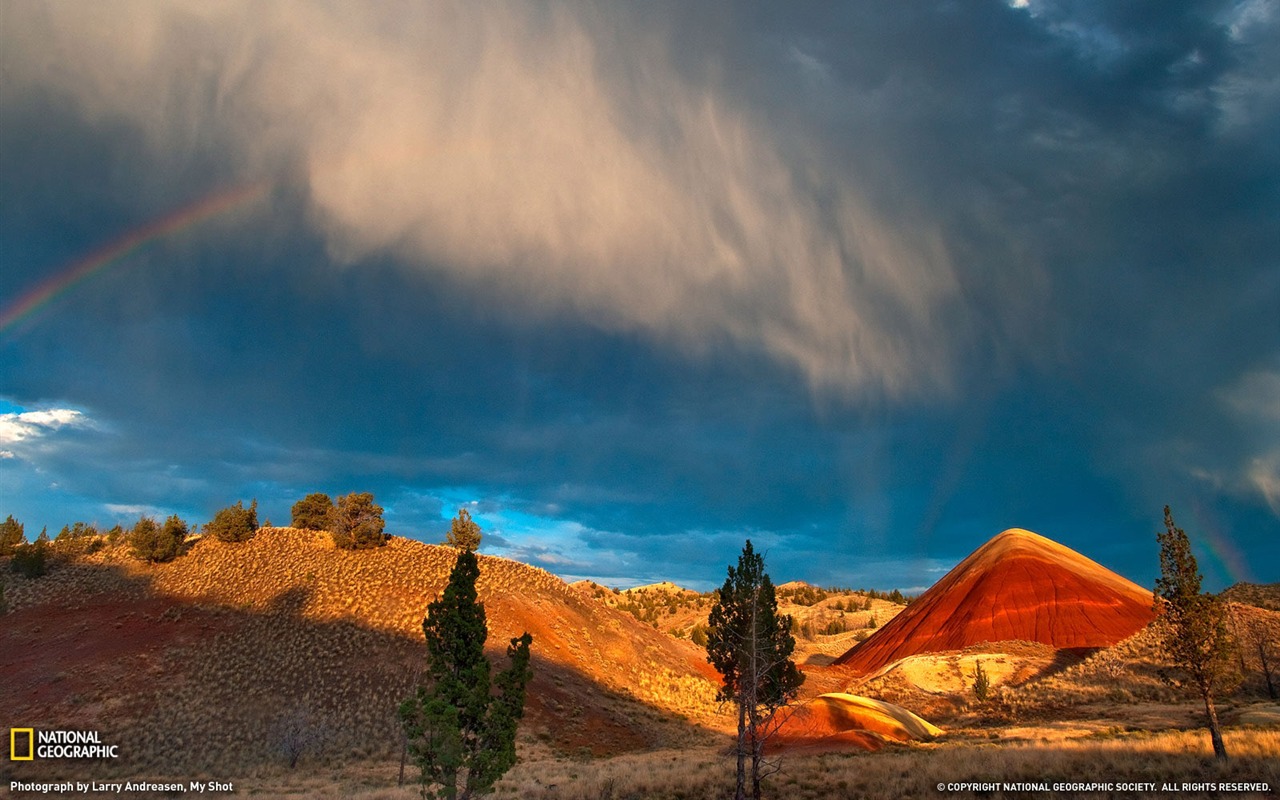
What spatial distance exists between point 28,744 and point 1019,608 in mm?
110356

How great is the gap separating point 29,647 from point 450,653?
5662cm

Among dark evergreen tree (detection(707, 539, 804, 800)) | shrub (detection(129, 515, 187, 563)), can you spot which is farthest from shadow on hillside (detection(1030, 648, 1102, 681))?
shrub (detection(129, 515, 187, 563))

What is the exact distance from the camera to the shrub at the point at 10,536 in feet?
244

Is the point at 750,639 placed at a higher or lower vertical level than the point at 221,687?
higher

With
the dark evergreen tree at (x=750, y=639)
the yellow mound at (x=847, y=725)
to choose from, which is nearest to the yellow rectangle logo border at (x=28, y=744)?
the dark evergreen tree at (x=750, y=639)

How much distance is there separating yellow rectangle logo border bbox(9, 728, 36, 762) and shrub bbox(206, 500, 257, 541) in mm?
34469

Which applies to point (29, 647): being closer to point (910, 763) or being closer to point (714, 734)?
point (714, 734)

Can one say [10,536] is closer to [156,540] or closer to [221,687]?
[156,540]

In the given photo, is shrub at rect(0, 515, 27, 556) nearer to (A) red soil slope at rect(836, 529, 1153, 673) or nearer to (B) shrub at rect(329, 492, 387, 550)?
(B) shrub at rect(329, 492, 387, 550)

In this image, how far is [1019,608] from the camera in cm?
9662

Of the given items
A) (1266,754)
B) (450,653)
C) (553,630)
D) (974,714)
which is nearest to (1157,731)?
(1266,754)

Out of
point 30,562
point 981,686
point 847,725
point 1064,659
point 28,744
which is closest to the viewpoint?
point 28,744

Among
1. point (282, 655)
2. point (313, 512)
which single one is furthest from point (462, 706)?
point (313, 512)

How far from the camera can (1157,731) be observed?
39.3m
